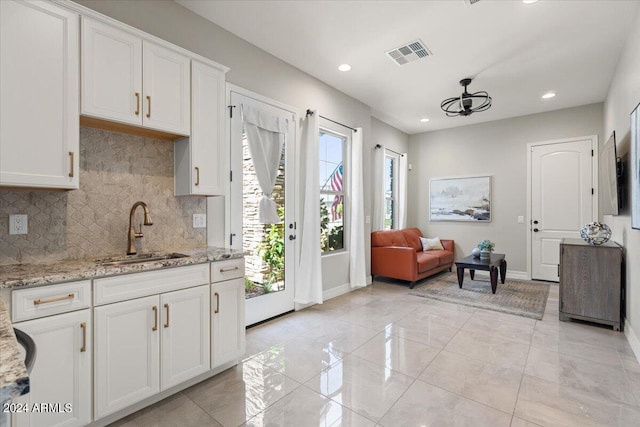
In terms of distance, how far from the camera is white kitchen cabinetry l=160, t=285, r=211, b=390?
1.99m

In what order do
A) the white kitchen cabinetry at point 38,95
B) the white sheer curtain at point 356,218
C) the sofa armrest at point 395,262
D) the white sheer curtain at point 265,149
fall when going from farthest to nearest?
1. the sofa armrest at point 395,262
2. the white sheer curtain at point 356,218
3. the white sheer curtain at point 265,149
4. the white kitchen cabinetry at point 38,95

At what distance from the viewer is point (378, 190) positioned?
222 inches

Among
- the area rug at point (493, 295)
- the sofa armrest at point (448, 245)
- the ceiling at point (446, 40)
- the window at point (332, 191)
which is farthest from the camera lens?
the sofa armrest at point (448, 245)

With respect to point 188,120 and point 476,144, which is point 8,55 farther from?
point 476,144

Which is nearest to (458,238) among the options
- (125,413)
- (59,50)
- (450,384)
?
(450,384)

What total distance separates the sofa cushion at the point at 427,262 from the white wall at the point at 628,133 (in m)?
2.34

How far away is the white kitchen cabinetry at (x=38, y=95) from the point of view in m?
1.62

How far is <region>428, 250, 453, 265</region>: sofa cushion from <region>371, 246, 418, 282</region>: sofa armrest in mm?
913

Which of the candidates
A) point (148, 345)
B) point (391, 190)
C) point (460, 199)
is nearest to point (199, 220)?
point (148, 345)

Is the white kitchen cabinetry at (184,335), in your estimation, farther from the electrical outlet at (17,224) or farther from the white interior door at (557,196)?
the white interior door at (557,196)

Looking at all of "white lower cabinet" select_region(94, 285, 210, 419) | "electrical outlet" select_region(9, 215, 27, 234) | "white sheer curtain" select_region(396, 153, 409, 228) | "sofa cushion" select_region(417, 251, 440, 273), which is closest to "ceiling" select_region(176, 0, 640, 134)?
"white sheer curtain" select_region(396, 153, 409, 228)

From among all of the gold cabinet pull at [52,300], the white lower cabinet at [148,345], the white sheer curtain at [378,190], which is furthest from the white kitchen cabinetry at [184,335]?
the white sheer curtain at [378,190]

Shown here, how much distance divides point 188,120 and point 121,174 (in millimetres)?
647

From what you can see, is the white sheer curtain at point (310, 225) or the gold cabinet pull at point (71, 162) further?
the white sheer curtain at point (310, 225)
